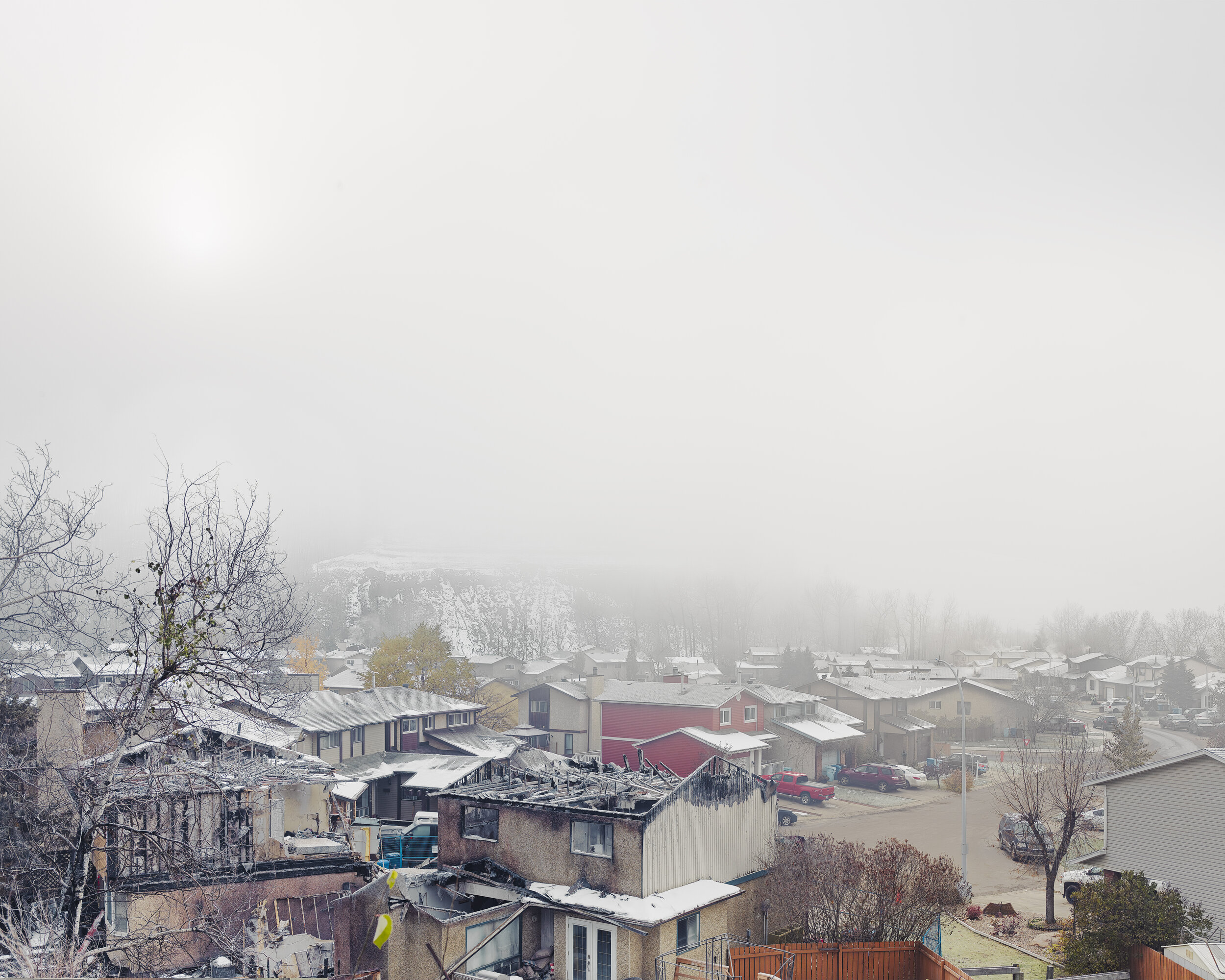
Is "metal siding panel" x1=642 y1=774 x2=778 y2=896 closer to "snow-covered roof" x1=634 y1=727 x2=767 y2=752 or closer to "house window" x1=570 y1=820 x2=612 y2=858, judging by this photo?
"house window" x1=570 y1=820 x2=612 y2=858

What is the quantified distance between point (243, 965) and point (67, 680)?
595 inches

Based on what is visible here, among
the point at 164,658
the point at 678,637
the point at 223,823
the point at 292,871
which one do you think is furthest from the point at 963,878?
the point at 678,637

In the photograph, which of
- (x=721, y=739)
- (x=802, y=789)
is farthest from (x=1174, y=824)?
(x=721, y=739)

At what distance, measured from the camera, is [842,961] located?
19.6 meters

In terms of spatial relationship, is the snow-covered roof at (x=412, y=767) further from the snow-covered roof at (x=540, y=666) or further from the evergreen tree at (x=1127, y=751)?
the snow-covered roof at (x=540, y=666)

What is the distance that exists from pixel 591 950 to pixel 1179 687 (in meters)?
90.8

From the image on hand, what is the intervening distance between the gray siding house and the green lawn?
11.1 ft

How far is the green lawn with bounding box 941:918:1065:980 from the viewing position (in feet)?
69.9

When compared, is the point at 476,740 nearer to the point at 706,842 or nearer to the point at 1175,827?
the point at 706,842

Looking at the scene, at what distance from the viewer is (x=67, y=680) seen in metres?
27.8

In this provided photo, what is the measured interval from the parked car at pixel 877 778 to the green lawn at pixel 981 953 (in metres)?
25.9

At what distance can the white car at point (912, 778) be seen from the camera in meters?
50.9

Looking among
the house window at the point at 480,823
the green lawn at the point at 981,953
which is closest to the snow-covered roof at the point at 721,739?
the green lawn at the point at 981,953

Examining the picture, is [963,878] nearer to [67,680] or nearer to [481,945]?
[481,945]
